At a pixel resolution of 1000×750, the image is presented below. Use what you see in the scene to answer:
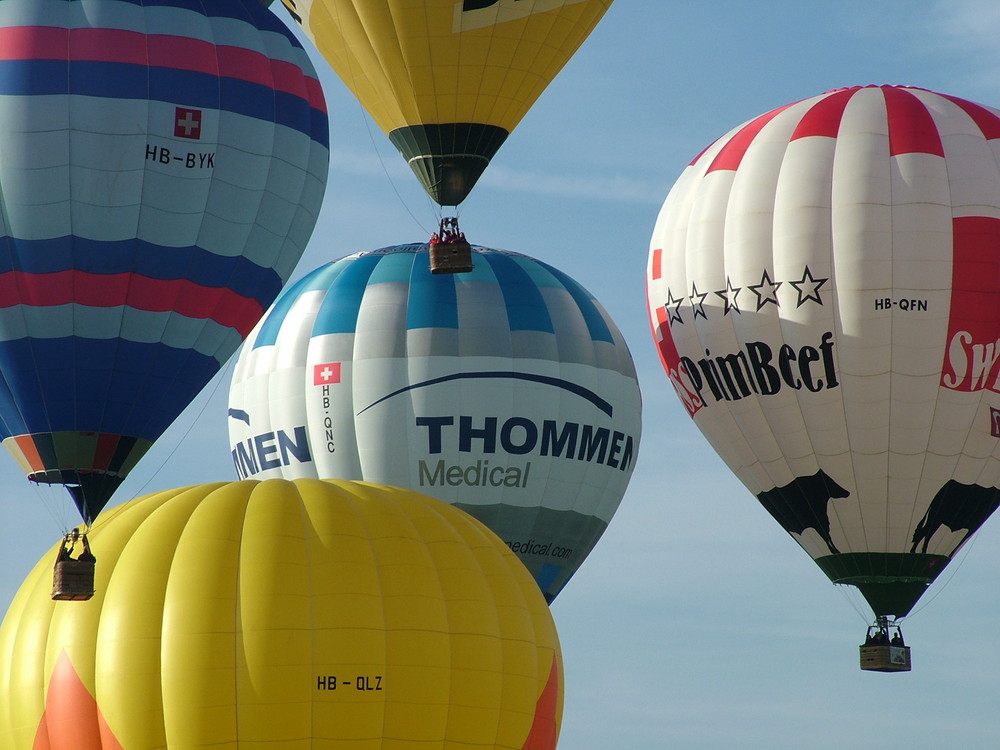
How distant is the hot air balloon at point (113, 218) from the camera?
82.3ft

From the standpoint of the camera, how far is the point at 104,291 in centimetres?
2520

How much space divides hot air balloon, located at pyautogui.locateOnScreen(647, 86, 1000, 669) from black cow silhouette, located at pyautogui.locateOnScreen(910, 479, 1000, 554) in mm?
20

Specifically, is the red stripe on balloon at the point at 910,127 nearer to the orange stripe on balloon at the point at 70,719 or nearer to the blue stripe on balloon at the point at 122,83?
the blue stripe on balloon at the point at 122,83

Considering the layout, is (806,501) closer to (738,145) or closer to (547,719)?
(738,145)

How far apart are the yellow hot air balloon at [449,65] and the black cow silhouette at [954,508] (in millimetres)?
5543

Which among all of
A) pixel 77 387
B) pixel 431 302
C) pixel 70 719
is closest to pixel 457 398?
pixel 431 302

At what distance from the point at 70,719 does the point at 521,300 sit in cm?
1070

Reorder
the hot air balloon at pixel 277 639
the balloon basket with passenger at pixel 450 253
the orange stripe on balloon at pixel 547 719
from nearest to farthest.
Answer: the hot air balloon at pixel 277 639 < the orange stripe on balloon at pixel 547 719 < the balloon basket with passenger at pixel 450 253

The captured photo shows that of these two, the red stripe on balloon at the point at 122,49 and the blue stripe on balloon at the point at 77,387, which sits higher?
the red stripe on balloon at the point at 122,49

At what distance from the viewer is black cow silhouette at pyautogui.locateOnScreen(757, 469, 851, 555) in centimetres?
2575

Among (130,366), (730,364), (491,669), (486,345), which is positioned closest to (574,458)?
(486,345)

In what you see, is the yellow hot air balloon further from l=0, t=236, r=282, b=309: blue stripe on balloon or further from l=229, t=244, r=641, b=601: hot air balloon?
l=229, t=244, r=641, b=601: hot air balloon

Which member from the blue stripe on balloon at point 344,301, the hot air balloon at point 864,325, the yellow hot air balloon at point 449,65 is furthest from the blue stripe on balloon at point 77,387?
the hot air balloon at point 864,325

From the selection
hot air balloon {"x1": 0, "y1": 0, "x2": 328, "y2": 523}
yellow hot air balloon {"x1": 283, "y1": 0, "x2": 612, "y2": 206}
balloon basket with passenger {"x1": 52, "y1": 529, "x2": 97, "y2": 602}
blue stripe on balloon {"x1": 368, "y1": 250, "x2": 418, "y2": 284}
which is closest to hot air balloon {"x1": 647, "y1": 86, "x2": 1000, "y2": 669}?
yellow hot air balloon {"x1": 283, "y1": 0, "x2": 612, "y2": 206}
